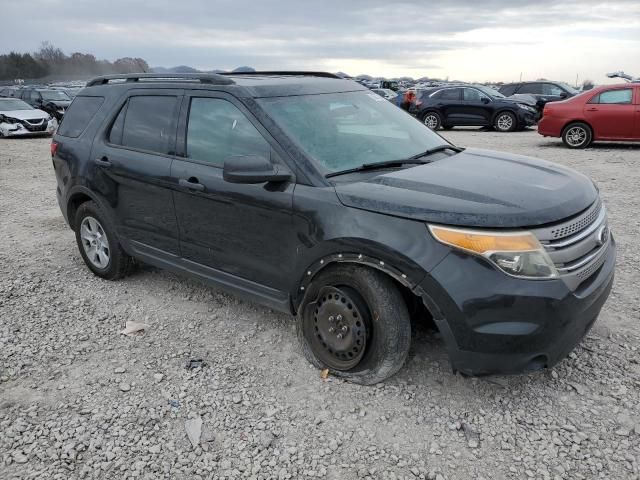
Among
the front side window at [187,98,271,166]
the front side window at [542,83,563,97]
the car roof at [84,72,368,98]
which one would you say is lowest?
the front side window at [542,83,563,97]

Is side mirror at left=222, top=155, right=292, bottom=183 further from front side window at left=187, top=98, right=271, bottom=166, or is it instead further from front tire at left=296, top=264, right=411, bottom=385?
front tire at left=296, top=264, right=411, bottom=385

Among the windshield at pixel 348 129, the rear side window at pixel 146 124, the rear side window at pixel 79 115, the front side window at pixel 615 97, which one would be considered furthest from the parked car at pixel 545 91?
the rear side window at pixel 146 124

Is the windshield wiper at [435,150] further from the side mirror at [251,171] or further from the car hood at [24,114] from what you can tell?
the car hood at [24,114]

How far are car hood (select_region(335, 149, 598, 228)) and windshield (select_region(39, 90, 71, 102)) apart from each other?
24.0 m

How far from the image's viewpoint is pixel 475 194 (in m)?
2.77

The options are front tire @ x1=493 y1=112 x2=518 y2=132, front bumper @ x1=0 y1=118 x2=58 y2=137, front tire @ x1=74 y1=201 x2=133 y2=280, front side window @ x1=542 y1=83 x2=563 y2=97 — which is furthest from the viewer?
front side window @ x1=542 y1=83 x2=563 y2=97

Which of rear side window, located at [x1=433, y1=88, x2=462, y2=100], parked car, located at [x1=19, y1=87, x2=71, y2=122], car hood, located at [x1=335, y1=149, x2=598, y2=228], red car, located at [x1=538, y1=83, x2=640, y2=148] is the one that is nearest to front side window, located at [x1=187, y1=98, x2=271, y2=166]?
car hood, located at [x1=335, y1=149, x2=598, y2=228]

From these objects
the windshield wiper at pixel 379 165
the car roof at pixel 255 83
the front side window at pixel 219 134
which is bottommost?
the windshield wiper at pixel 379 165

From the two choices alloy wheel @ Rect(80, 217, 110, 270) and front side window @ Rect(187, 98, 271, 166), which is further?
alloy wheel @ Rect(80, 217, 110, 270)

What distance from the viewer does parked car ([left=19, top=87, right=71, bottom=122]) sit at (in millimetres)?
21984

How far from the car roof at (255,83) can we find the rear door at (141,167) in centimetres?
12

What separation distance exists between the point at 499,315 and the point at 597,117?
11.3 metres

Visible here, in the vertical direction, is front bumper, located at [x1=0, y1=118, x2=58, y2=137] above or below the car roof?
below

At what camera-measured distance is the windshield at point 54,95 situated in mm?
23047
